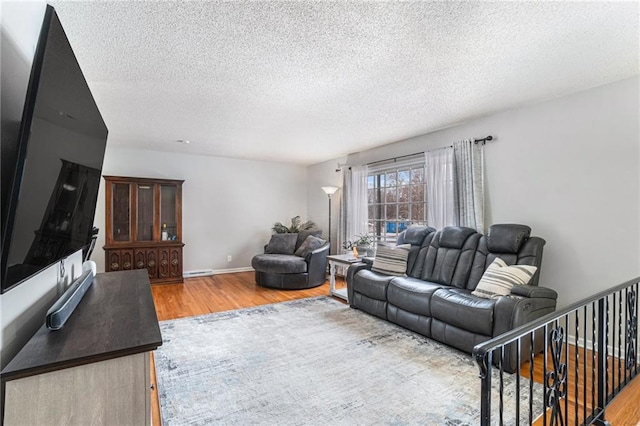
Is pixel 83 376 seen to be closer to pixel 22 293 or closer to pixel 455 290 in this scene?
pixel 22 293

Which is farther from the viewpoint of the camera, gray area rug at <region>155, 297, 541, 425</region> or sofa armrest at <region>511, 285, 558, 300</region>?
sofa armrest at <region>511, 285, 558, 300</region>

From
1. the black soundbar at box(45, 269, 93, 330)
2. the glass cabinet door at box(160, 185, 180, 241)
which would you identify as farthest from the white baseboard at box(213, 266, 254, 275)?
the black soundbar at box(45, 269, 93, 330)

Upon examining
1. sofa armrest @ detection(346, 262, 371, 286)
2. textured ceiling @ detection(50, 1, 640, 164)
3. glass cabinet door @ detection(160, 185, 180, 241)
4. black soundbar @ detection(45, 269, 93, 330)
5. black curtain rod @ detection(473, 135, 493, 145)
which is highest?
textured ceiling @ detection(50, 1, 640, 164)

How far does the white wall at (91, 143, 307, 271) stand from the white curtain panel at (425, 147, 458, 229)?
3.54 meters

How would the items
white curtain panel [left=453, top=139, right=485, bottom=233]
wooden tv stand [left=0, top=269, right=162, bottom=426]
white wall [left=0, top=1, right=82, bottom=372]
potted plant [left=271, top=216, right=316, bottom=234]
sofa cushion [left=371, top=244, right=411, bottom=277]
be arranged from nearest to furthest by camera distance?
wooden tv stand [left=0, top=269, right=162, bottom=426], white wall [left=0, top=1, right=82, bottom=372], white curtain panel [left=453, top=139, right=485, bottom=233], sofa cushion [left=371, top=244, right=411, bottom=277], potted plant [left=271, top=216, right=316, bottom=234]

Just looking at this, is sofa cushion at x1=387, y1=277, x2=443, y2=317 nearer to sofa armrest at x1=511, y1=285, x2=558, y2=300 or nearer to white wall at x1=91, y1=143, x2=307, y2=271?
sofa armrest at x1=511, y1=285, x2=558, y2=300

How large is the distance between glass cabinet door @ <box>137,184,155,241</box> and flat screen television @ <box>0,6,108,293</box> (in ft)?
13.0

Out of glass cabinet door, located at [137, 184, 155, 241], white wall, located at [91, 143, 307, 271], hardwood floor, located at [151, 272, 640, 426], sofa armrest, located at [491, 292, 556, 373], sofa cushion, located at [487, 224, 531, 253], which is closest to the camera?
sofa armrest, located at [491, 292, 556, 373]

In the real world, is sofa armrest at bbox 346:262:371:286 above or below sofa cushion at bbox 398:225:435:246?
below

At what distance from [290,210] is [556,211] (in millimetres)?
4943

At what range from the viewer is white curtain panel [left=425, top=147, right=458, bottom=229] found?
12.5 ft

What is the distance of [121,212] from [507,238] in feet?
18.1

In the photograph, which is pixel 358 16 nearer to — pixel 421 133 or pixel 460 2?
pixel 460 2

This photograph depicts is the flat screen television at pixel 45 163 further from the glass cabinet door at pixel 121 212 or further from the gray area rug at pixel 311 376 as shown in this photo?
the glass cabinet door at pixel 121 212
